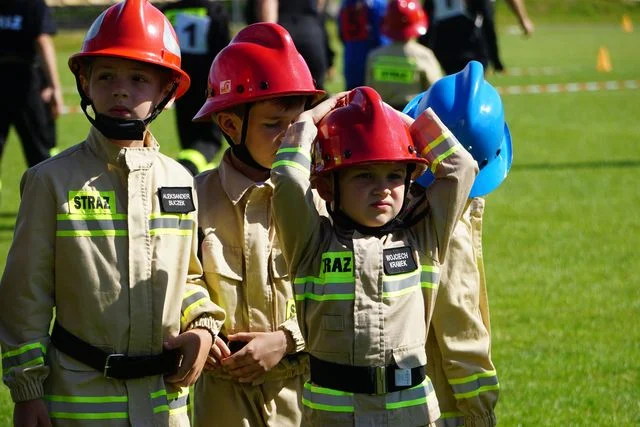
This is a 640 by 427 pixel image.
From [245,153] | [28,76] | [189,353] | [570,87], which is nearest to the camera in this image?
[189,353]

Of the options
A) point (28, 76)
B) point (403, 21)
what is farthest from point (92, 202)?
point (403, 21)

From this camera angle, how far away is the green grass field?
6535 millimetres

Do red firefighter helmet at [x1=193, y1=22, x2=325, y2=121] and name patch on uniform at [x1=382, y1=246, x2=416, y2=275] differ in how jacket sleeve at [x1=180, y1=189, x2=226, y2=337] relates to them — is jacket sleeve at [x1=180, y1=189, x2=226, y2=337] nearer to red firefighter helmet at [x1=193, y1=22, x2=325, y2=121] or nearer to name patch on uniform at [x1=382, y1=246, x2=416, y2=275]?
red firefighter helmet at [x1=193, y1=22, x2=325, y2=121]

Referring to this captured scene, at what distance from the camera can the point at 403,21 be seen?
11.3 m

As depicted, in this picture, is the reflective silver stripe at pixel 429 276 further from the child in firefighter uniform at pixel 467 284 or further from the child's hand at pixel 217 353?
the child's hand at pixel 217 353

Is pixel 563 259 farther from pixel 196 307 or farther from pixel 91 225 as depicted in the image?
pixel 91 225

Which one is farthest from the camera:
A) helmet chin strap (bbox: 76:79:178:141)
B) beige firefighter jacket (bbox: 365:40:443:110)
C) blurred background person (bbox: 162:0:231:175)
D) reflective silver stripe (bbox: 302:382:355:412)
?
beige firefighter jacket (bbox: 365:40:443:110)

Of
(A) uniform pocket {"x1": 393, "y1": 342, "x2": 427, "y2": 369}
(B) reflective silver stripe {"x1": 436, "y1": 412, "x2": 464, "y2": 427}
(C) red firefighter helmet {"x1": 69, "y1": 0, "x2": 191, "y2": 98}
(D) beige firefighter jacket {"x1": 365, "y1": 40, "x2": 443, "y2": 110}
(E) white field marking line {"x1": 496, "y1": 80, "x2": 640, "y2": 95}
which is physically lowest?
(E) white field marking line {"x1": 496, "y1": 80, "x2": 640, "y2": 95}

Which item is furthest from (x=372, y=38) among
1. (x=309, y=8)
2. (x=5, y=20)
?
(x=5, y=20)

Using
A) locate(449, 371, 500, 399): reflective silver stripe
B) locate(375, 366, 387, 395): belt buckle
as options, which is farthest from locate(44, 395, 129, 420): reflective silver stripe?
locate(449, 371, 500, 399): reflective silver stripe

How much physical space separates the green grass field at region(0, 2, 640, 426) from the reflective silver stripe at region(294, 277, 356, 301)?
252 cm

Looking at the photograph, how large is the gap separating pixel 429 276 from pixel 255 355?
0.67 meters

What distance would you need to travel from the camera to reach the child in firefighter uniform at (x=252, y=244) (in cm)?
425

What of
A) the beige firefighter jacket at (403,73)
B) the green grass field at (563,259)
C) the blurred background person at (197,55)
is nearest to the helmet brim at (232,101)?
the green grass field at (563,259)
